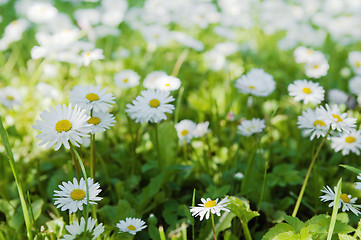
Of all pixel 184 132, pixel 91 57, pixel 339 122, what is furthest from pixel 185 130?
pixel 339 122

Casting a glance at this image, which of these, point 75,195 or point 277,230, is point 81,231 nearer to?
point 75,195

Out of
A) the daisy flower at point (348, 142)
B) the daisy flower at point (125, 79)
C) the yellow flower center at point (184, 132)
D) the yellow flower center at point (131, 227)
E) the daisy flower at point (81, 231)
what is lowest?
the yellow flower center at point (184, 132)

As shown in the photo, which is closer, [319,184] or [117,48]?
[319,184]

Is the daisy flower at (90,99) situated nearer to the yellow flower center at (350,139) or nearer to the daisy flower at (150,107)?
the daisy flower at (150,107)

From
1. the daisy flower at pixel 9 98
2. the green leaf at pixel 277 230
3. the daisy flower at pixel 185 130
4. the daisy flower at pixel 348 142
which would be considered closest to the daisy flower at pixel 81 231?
the green leaf at pixel 277 230

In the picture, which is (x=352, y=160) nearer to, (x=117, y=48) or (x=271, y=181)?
(x=271, y=181)

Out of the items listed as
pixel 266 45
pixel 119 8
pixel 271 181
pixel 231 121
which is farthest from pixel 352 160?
pixel 119 8

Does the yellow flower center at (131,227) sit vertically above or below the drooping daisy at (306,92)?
below
